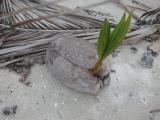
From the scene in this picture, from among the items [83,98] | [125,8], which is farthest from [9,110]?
[125,8]

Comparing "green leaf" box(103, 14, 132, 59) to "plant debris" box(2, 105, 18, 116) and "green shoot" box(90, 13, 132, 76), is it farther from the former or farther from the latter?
"plant debris" box(2, 105, 18, 116)

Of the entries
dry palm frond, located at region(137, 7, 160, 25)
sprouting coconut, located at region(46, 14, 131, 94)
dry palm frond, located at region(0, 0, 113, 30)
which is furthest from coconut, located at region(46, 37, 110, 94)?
dry palm frond, located at region(137, 7, 160, 25)

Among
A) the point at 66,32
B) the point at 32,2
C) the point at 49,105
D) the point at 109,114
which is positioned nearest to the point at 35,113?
→ the point at 49,105

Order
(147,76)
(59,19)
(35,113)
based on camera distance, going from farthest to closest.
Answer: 1. (59,19)
2. (147,76)
3. (35,113)

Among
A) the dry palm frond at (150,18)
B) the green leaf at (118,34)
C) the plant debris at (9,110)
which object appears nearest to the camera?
the green leaf at (118,34)

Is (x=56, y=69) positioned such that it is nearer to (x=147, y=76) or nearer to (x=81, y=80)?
(x=81, y=80)

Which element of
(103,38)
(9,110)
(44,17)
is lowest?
(9,110)

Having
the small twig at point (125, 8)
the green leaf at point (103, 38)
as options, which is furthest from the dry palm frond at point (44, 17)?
the green leaf at point (103, 38)

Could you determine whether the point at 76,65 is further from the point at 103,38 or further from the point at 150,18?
the point at 150,18

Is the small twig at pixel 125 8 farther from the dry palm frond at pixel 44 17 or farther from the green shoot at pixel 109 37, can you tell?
the green shoot at pixel 109 37
